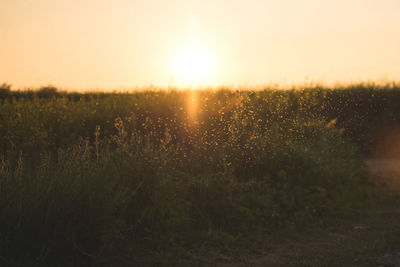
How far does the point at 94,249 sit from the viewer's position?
4.62m

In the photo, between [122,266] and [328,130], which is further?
[328,130]

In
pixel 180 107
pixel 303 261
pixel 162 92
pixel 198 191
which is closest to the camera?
pixel 303 261

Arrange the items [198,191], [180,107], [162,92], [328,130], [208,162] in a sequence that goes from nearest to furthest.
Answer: [198,191] → [208,162] → [328,130] → [180,107] → [162,92]

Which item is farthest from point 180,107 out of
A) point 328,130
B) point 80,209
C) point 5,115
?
point 80,209

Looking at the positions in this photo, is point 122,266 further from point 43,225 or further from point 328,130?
point 328,130

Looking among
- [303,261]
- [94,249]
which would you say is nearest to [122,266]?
[94,249]

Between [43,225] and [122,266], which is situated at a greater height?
[43,225]

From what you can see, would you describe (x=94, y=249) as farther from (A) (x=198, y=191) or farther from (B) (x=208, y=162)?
Result: (B) (x=208, y=162)

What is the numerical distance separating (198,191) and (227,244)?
1.31m

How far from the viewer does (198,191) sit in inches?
258

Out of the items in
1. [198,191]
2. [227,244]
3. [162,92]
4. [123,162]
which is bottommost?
[227,244]

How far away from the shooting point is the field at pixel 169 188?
14.8ft

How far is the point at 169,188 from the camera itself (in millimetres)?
5699

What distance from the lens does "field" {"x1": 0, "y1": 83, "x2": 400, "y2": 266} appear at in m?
4.50
